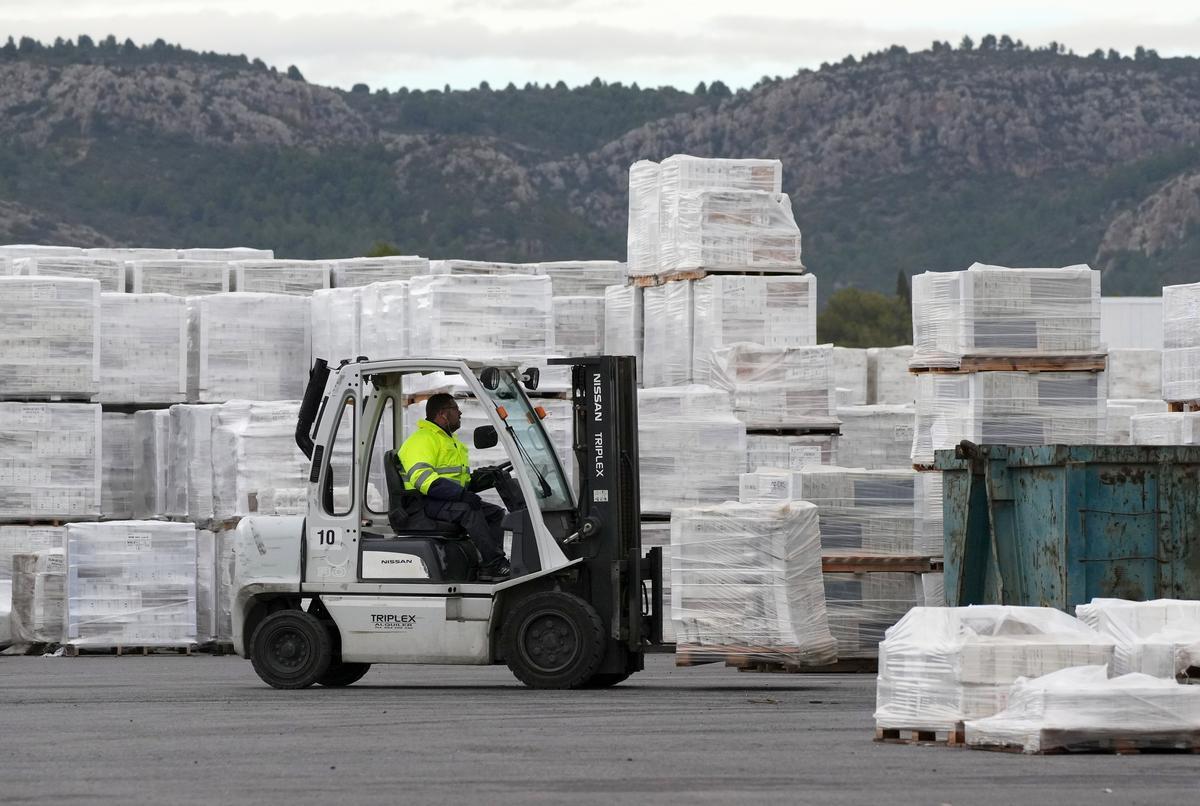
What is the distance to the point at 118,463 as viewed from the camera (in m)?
15.7

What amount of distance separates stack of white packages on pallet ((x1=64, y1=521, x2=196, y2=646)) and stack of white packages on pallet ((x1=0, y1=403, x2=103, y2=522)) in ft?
2.36

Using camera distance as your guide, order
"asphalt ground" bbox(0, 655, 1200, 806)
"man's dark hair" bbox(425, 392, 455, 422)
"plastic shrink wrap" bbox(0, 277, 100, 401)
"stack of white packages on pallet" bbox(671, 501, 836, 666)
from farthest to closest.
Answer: "plastic shrink wrap" bbox(0, 277, 100, 401) < "stack of white packages on pallet" bbox(671, 501, 836, 666) < "man's dark hair" bbox(425, 392, 455, 422) < "asphalt ground" bbox(0, 655, 1200, 806)

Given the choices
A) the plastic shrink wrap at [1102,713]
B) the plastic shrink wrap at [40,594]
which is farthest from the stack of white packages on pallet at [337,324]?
the plastic shrink wrap at [1102,713]

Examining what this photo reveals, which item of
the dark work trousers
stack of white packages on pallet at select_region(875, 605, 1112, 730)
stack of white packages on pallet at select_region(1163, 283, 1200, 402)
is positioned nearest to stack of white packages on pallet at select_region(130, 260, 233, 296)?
the dark work trousers

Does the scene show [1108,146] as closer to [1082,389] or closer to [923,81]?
[923,81]

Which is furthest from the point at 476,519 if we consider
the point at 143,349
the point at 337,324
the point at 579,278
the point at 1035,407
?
the point at 579,278

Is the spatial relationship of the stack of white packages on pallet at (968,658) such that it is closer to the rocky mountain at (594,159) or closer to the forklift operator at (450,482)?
the forklift operator at (450,482)

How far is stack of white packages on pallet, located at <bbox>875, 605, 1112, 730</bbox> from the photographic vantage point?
751cm

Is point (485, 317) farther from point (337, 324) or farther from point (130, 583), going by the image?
point (130, 583)

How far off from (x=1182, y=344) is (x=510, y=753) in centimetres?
867

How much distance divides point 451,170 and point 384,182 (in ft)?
9.32

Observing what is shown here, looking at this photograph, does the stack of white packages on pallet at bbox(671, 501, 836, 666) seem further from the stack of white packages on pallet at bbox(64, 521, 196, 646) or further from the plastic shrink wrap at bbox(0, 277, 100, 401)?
the plastic shrink wrap at bbox(0, 277, 100, 401)

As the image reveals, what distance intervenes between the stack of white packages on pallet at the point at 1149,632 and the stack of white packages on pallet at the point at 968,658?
36 centimetres

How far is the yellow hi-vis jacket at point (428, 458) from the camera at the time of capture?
1005cm
